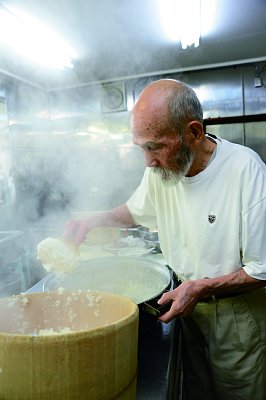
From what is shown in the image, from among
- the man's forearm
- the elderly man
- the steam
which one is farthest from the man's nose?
the steam

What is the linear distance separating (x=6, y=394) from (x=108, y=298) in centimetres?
38

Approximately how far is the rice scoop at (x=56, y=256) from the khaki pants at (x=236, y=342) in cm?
75

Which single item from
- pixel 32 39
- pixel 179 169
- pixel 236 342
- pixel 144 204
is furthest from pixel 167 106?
pixel 32 39

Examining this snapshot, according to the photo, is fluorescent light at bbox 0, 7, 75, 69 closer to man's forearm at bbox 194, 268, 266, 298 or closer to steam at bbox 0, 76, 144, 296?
steam at bbox 0, 76, 144, 296

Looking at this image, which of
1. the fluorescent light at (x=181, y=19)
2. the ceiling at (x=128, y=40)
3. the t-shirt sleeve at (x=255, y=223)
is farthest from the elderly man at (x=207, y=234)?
the ceiling at (x=128, y=40)

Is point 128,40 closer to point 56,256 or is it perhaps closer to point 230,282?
point 56,256

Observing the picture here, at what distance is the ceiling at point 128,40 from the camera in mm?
3029

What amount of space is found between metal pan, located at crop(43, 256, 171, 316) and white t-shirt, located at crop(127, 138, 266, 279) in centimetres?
16

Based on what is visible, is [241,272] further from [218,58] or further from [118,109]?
[118,109]

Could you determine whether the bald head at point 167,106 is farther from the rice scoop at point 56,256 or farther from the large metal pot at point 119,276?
the large metal pot at point 119,276

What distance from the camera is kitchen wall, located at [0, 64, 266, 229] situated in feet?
16.9

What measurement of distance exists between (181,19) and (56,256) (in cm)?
281

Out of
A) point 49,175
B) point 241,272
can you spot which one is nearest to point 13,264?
point 241,272

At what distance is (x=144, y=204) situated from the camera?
194 centimetres
